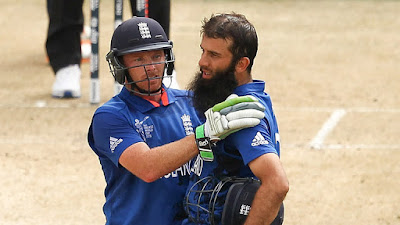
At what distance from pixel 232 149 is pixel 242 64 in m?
0.41

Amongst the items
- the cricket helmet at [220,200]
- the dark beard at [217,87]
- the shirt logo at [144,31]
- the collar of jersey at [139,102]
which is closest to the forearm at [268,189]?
the cricket helmet at [220,200]

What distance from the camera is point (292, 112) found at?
8.66 metres

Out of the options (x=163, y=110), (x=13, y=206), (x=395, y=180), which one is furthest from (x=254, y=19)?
(x=163, y=110)

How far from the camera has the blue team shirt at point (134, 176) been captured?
4.09 meters

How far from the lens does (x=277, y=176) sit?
3543 mm

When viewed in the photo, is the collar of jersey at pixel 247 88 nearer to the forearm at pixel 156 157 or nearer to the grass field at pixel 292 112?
the forearm at pixel 156 157

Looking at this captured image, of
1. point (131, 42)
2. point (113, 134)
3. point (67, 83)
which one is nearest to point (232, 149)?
point (113, 134)

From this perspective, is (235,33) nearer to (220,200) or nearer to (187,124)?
(187,124)

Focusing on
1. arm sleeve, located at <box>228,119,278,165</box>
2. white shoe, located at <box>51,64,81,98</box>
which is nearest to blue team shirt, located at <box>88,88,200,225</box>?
arm sleeve, located at <box>228,119,278,165</box>

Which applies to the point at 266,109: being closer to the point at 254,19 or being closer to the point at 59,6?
the point at 59,6

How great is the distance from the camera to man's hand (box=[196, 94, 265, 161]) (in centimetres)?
355

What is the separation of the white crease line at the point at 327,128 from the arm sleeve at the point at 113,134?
3.74 meters

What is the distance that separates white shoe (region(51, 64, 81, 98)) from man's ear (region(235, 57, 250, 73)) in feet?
17.4

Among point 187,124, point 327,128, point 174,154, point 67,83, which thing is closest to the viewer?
point 174,154
